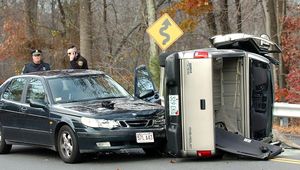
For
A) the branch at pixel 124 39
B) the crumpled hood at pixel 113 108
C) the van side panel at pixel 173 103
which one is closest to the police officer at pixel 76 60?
the crumpled hood at pixel 113 108

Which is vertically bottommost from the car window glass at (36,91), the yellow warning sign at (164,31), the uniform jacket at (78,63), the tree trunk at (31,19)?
the car window glass at (36,91)

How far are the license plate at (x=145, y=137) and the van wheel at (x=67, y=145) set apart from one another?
97 centimetres

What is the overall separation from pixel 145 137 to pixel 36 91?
8.31ft

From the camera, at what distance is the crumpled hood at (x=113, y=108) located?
955 centimetres

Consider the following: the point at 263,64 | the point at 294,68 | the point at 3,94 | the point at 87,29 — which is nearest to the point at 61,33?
the point at 87,29

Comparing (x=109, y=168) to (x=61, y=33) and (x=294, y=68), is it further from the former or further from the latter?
(x=61, y=33)

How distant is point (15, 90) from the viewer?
38.2 feet

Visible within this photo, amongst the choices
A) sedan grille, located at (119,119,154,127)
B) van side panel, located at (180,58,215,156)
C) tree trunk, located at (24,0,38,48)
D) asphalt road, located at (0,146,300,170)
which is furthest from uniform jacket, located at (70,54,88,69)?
tree trunk, located at (24,0,38,48)

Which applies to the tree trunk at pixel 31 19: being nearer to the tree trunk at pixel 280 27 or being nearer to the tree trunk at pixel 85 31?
the tree trunk at pixel 85 31

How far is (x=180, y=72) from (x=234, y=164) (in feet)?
A: 5.01

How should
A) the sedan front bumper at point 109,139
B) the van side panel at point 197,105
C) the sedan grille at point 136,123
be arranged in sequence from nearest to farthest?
1. the van side panel at point 197,105
2. the sedan front bumper at point 109,139
3. the sedan grille at point 136,123

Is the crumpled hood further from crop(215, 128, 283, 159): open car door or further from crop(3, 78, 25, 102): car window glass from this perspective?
crop(3, 78, 25, 102): car window glass

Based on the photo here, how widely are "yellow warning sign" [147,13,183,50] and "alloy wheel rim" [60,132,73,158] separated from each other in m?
5.12

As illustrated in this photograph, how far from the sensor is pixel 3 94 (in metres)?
12.0
